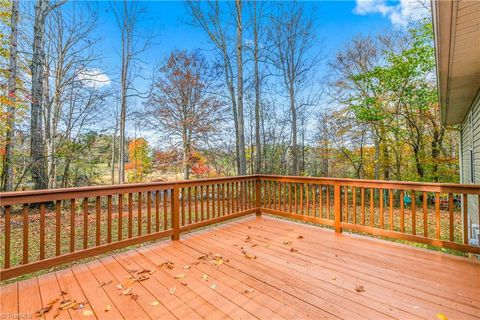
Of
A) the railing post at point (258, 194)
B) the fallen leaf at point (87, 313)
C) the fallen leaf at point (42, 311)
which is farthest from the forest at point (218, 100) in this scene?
the fallen leaf at point (87, 313)

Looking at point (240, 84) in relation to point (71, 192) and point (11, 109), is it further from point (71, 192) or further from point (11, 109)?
point (11, 109)

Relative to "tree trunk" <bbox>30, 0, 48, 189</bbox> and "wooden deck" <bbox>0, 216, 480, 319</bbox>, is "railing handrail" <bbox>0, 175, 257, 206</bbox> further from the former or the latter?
"tree trunk" <bbox>30, 0, 48, 189</bbox>

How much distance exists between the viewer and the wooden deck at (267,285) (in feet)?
6.28

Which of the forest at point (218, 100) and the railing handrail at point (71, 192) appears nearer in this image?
the railing handrail at point (71, 192)

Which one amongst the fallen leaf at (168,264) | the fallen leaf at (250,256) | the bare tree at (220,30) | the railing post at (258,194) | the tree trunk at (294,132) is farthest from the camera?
the tree trunk at (294,132)

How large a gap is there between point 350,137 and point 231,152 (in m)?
5.58

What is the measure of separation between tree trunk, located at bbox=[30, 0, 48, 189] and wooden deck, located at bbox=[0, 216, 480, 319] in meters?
5.42

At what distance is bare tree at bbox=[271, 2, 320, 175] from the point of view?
9742mm

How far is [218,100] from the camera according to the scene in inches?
393

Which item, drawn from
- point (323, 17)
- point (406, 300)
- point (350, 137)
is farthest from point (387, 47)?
point (406, 300)

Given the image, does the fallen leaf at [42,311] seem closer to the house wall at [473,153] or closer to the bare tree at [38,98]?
the house wall at [473,153]

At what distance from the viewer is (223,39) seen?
8.41 metres

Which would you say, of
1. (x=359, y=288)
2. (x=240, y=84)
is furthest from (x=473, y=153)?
(x=240, y=84)

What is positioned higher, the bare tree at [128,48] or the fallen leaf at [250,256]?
the bare tree at [128,48]
